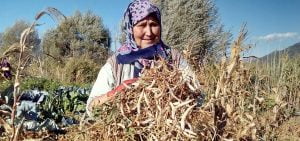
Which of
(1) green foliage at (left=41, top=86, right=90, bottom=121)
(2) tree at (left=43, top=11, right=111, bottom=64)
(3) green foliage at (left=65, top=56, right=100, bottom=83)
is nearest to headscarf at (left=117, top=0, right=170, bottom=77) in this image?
(1) green foliage at (left=41, top=86, right=90, bottom=121)

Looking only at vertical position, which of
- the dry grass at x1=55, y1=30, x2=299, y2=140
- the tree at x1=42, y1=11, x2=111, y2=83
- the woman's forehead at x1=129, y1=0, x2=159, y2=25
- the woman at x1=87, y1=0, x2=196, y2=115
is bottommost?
the dry grass at x1=55, y1=30, x2=299, y2=140

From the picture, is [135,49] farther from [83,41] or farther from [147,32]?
[83,41]

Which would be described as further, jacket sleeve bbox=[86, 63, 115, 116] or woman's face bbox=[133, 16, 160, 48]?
woman's face bbox=[133, 16, 160, 48]

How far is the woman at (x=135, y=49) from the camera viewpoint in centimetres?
232

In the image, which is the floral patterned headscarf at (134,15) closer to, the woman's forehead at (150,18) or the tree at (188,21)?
the woman's forehead at (150,18)

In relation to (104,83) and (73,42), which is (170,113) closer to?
(104,83)

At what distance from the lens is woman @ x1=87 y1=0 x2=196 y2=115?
2322 mm

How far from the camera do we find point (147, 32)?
2.45 meters

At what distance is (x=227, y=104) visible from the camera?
45.3 inches


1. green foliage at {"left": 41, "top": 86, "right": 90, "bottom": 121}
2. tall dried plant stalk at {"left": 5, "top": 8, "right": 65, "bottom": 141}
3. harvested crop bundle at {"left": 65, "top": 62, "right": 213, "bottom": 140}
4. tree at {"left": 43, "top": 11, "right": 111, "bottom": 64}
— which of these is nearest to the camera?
tall dried plant stalk at {"left": 5, "top": 8, "right": 65, "bottom": 141}

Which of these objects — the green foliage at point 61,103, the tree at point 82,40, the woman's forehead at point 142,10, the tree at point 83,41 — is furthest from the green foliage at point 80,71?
the woman's forehead at point 142,10

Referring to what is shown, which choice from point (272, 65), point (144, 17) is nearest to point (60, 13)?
point (144, 17)

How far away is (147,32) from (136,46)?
11 cm

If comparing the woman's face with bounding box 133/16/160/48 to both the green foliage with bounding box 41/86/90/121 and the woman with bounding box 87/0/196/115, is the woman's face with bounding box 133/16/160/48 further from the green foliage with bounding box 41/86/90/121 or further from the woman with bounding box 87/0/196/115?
the green foliage with bounding box 41/86/90/121
